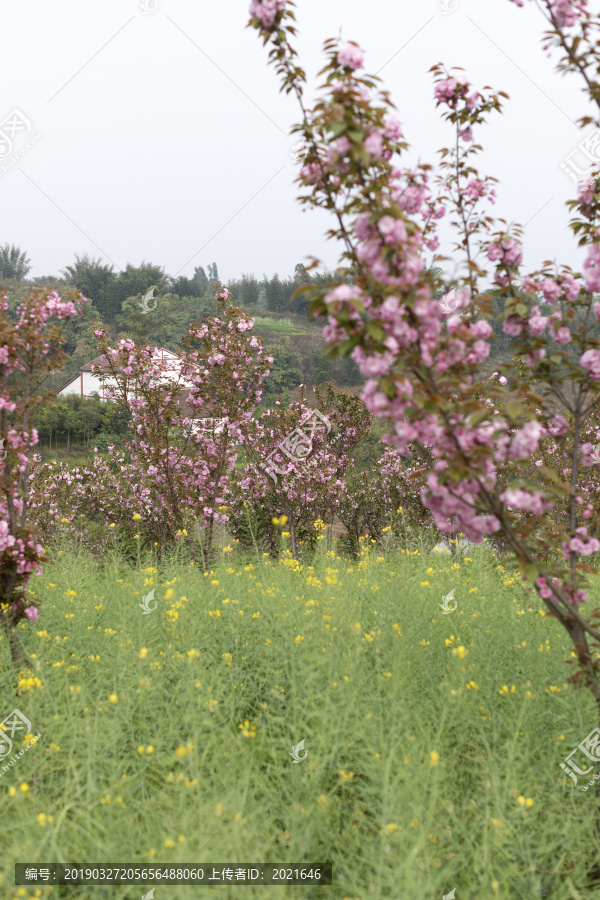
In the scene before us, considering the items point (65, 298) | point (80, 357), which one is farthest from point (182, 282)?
point (65, 298)

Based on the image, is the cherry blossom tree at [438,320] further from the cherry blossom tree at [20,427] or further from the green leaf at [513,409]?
the cherry blossom tree at [20,427]

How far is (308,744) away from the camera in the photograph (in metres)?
2.99

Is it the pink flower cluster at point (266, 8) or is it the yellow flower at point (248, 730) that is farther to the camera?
the yellow flower at point (248, 730)

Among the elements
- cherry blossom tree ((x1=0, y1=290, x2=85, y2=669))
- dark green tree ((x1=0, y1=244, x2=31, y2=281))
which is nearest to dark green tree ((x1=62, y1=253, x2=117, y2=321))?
dark green tree ((x1=0, y1=244, x2=31, y2=281))

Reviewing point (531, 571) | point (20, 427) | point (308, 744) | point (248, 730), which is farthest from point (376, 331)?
point (20, 427)

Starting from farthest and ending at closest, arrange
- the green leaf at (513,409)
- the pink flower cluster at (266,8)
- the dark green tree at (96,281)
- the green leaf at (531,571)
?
the dark green tree at (96,281) < the pink flower cluster at (266,8) < the green leaf at (531,571) < the green leaf at (513,409)

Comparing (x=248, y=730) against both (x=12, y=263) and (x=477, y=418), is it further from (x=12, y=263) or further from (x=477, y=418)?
(x=12, y=263)

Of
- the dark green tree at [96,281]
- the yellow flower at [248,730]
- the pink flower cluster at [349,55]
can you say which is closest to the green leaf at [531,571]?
the yellow flower at [248,730]

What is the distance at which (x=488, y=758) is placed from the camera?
2.89 m

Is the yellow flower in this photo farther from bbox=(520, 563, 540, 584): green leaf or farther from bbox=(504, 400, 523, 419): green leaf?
bbox=(504, 400, 523, 419): green leaf

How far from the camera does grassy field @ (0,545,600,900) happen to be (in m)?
2.37

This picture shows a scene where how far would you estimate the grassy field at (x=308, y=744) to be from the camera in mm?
2367

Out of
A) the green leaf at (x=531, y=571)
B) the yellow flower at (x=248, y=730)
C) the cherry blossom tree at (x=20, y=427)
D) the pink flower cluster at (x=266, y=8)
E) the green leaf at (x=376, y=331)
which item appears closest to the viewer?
the green leaf at (x=376, y=331)

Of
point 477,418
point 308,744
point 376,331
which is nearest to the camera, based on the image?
point 376,331
